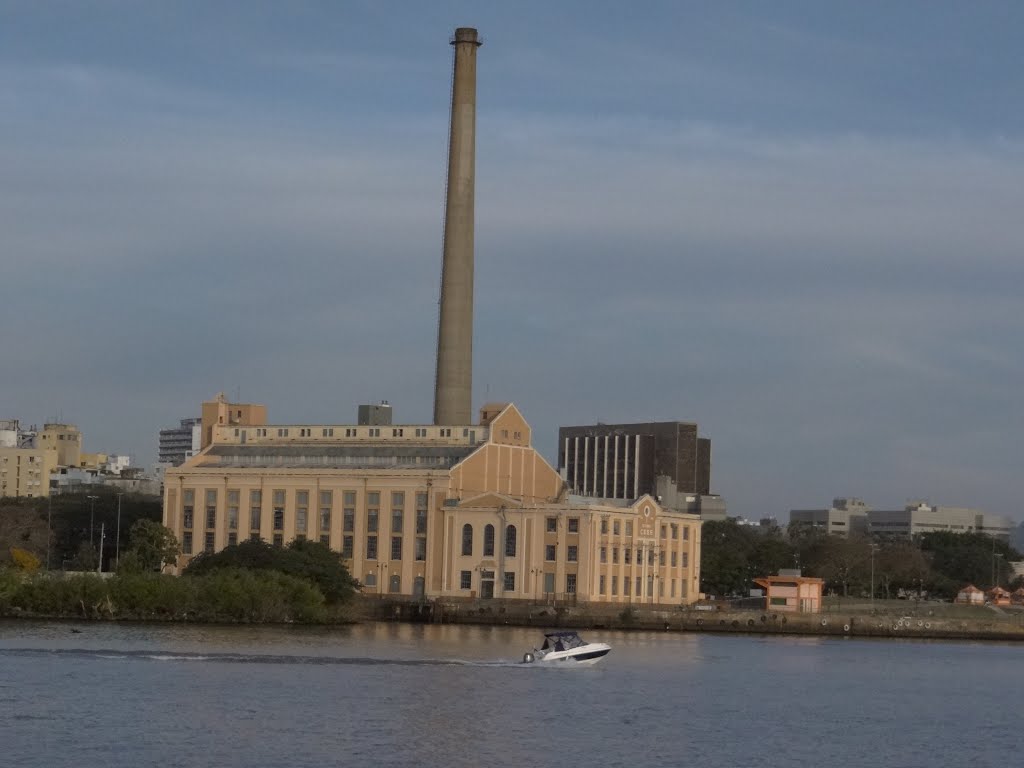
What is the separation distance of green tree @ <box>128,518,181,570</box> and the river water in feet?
124

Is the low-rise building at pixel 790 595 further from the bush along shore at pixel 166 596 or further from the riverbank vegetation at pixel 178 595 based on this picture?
the bush along shore at pixel 166 596

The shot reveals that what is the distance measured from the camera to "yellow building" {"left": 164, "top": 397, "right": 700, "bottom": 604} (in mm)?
153750

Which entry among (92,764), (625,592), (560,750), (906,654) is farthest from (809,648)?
(92,764)

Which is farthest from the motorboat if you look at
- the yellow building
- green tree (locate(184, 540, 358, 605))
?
the yellow building

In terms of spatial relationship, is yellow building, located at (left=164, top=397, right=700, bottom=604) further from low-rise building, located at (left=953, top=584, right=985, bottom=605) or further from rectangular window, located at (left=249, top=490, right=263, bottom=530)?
low-rise building, located at (left=953, top=584, right=985, bottom=605)

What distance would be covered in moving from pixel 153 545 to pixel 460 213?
35.9m

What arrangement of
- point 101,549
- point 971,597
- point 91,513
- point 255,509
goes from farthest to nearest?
point 91,513 < point 971,597 < point 101,549 < point 255,509

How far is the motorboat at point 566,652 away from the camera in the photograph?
10281 centimetres

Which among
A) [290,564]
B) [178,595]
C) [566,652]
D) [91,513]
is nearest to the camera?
[566,652]

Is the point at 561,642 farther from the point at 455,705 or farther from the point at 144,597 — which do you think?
the point at 144,597

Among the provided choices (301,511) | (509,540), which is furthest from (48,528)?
(509,540)

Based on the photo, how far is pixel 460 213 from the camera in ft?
516

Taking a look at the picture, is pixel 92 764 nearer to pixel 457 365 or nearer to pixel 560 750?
pixel 560 750

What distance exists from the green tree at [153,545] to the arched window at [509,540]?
2775cm
